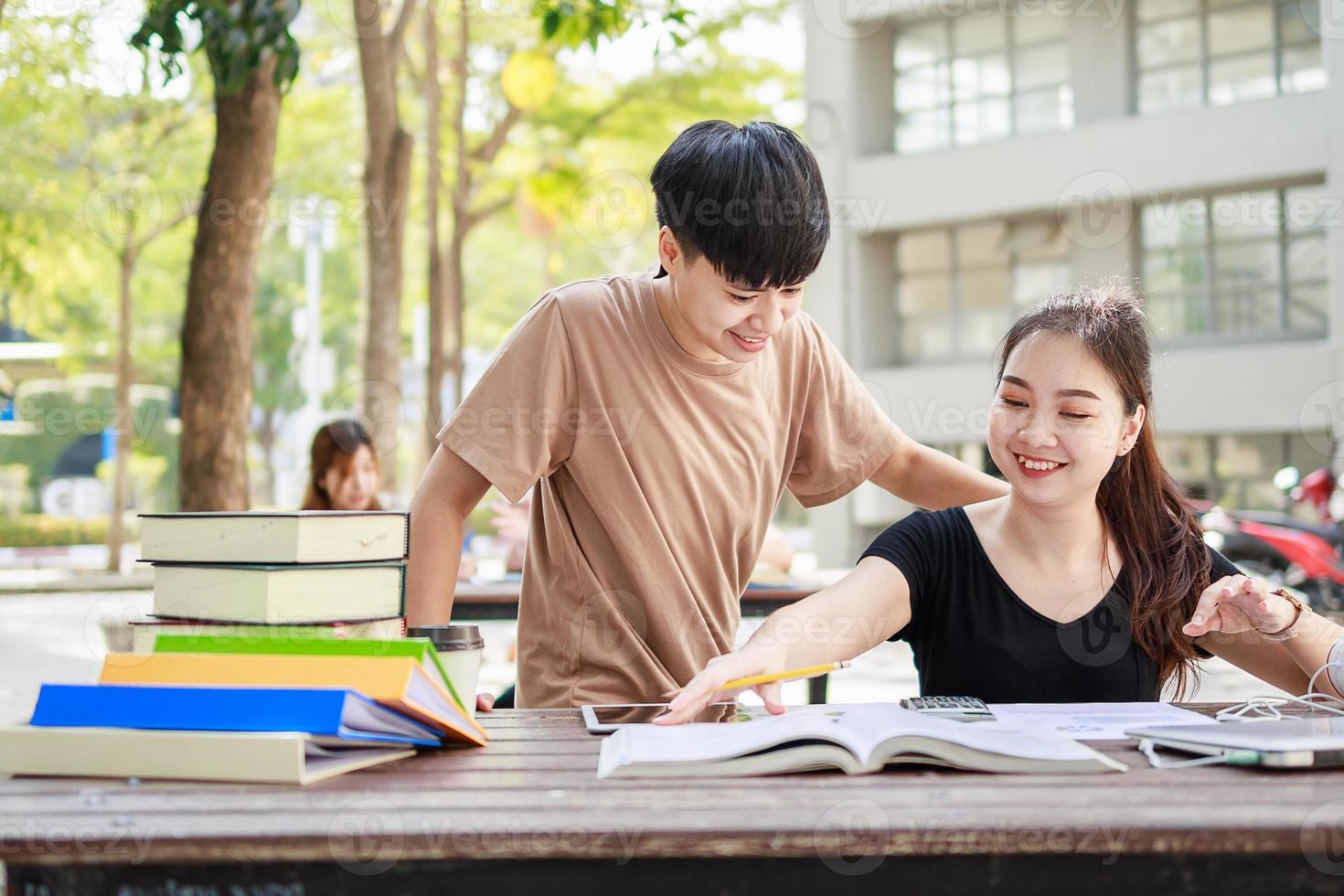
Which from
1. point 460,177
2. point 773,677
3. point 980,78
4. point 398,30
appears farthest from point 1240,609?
point 980,78

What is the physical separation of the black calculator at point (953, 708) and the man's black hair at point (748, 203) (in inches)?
26.3

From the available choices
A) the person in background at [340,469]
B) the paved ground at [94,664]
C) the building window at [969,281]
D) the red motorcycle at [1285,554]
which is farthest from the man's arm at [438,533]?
the building window at [969,281]

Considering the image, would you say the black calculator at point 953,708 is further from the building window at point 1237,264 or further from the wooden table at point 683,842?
the building window at point 1237,264

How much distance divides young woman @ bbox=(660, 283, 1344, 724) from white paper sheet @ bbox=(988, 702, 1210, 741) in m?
0.20

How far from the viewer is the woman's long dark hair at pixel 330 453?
19.8 feet

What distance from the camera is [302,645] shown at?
5.79 ft

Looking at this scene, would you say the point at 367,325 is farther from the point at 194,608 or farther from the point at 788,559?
the point at 194,608

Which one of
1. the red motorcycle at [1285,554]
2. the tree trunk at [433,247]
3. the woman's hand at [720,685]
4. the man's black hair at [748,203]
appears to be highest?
the tree trunk at [433,247]

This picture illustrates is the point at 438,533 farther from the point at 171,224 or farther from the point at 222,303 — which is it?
the point at 171,224

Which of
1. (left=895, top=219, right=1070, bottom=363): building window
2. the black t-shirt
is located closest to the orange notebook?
the black t-shirt

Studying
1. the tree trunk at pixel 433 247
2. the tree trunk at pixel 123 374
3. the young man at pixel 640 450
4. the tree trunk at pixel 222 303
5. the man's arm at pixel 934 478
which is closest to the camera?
A: the young man at pixel 640 450

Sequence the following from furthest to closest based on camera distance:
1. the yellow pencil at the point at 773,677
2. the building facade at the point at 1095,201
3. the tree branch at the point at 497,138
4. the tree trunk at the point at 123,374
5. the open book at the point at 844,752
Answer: the tree trunk at the point at 123,374
the building facade at the point at 1095,201
the tree branch at the point at 497,138
the yellow pencil at the point at 773,677
the open book at the point at 844,752

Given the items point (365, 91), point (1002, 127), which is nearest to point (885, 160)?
point (1002, 127)

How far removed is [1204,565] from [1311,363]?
41.8 feet
